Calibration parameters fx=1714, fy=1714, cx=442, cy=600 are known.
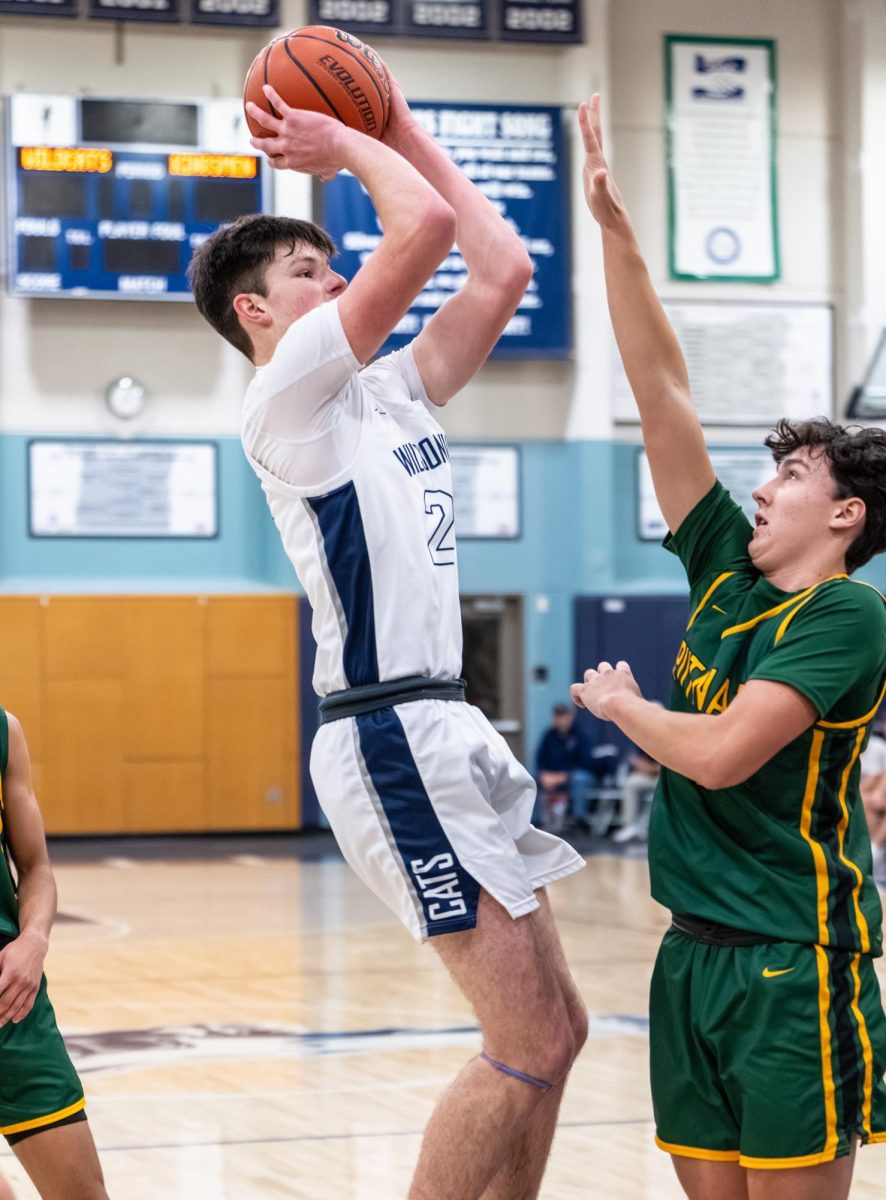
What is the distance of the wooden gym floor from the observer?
4.88 m

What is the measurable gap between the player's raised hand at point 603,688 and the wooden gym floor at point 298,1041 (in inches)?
84.6

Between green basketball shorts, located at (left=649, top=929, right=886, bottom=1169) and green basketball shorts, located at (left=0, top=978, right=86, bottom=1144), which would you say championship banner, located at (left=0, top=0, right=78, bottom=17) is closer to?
green basketball shorts, located at (left=0, top=978, right=86, bottom=1144)

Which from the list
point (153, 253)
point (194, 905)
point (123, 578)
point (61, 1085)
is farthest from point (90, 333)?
point (61, 1085)

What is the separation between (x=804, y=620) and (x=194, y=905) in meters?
8.92

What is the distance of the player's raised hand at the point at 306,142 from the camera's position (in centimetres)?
319

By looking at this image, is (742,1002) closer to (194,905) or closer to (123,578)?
(194,905)

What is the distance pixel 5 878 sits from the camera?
334cm

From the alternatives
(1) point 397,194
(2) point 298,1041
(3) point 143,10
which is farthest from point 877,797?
(3) point 143,10

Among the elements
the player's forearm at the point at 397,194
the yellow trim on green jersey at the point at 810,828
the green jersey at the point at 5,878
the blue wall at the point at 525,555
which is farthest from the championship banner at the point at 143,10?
the yellow trim on green jersey at the point at 810,828

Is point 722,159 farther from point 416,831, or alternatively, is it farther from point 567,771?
point 416,831

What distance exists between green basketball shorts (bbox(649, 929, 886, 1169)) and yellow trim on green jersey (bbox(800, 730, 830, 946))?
53 millimetres

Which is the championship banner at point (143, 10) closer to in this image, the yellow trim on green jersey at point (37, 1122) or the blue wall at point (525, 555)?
the blue wall at point (525, 555)

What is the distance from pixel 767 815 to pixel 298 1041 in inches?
170

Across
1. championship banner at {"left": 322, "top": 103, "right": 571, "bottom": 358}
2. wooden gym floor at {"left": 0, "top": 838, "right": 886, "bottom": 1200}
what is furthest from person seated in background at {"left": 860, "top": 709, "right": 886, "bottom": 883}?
championship banner at {"left": 322, "top": 103, "right": 571, "bottom": 358}
